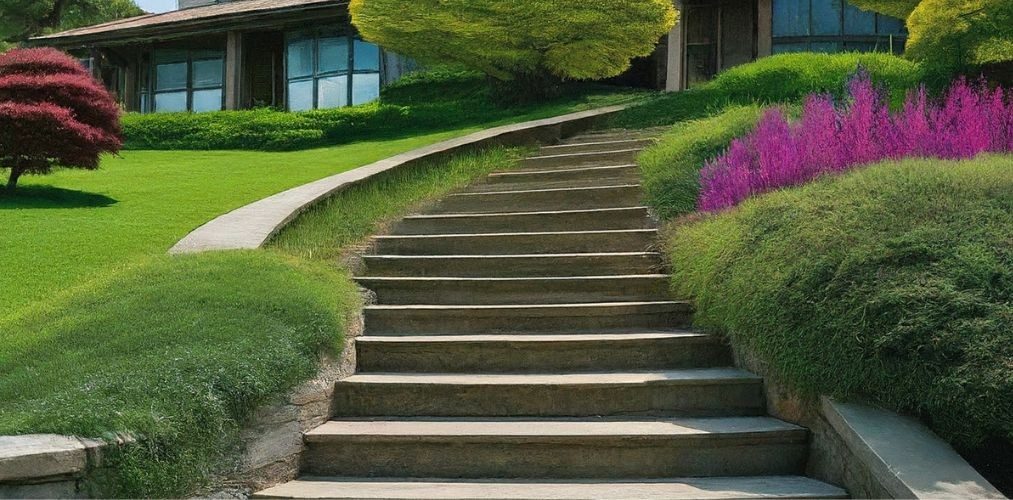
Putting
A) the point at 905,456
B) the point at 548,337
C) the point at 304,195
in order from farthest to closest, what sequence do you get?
the point at 304,195 < the point at 548,337 < the point at 905,456

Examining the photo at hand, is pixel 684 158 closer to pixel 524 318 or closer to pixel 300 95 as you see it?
pixel 524 318

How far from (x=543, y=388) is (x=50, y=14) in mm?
32122

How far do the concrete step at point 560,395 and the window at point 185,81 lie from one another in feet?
69.0

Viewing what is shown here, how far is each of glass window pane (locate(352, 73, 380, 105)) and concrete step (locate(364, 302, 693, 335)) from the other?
1687 centimetres

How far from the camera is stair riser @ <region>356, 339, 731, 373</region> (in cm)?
530

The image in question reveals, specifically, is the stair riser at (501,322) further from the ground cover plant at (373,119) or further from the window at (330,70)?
the window at (330,70)

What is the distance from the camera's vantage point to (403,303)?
6340 millimetres

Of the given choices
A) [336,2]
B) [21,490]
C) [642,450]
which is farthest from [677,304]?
[336,2]

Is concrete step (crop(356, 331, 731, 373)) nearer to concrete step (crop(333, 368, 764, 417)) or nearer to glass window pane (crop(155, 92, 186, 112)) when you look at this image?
concrete step (crop(333, 368, 764, 417))

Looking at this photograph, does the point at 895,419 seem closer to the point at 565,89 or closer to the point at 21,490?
the point at 21,490

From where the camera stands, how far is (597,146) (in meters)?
10.7

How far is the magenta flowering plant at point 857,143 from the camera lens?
601 centimetres

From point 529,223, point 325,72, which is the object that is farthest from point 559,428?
point 325,72

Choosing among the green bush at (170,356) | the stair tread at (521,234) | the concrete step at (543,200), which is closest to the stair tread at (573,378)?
the green bush at (170,356)
